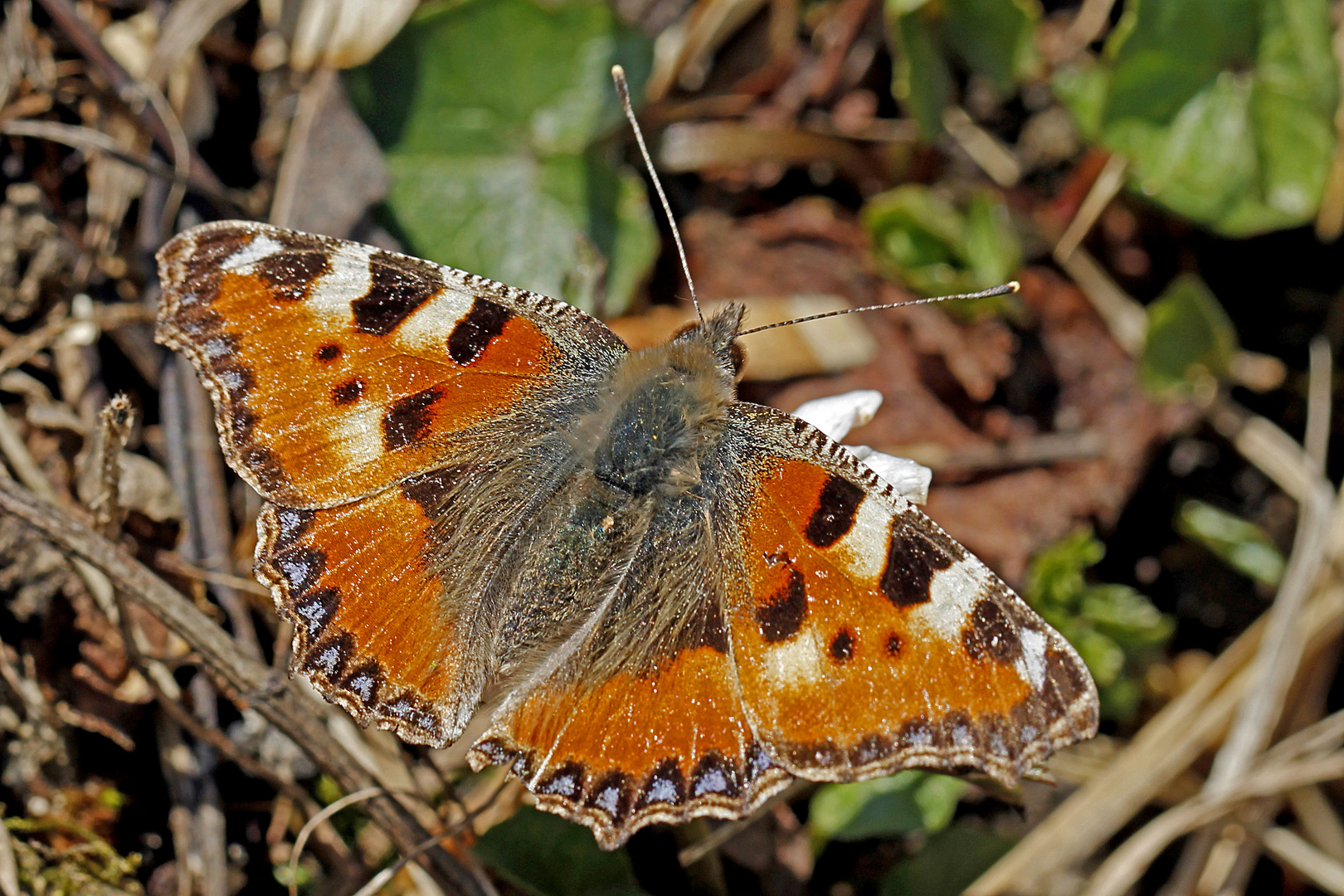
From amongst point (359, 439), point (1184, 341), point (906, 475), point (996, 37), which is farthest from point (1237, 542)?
point (359, 439)

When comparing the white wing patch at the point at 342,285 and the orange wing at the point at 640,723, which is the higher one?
the white wing patch at the point at 342,285

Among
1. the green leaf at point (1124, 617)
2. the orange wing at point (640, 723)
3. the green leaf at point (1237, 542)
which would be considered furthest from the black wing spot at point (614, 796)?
the green leaf at point (1237, 542)

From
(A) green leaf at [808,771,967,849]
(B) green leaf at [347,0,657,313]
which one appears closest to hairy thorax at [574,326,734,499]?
(B) green leaf at [347,0,657,313]

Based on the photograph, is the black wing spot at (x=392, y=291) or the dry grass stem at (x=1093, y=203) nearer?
the black wing spot at (x=392, y=291)

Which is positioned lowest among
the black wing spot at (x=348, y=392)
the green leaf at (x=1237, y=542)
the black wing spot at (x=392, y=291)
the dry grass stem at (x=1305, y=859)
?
the dry grass stem at (x=1305, y=859)

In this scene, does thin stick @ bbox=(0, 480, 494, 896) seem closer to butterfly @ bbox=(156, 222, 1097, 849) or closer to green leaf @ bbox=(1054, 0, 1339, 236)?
butterfly @ bbox=(156, 222, 1097, 849)

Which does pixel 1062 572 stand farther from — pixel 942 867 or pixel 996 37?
pixel 996 37

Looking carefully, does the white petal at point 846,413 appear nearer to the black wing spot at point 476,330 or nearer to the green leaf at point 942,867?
the black wing spot at point 476,330
